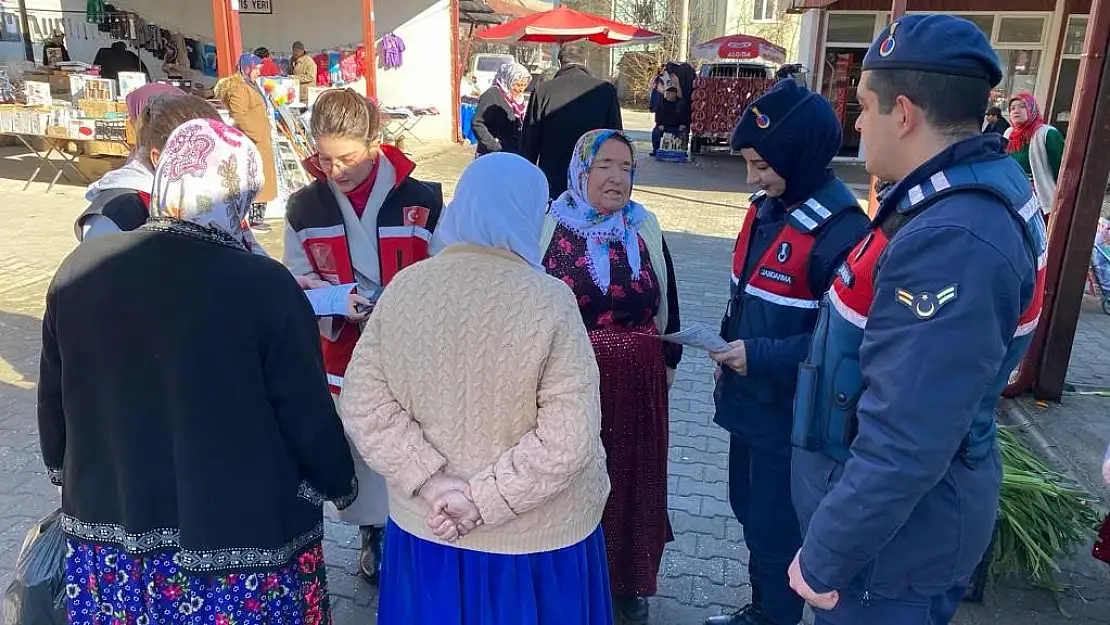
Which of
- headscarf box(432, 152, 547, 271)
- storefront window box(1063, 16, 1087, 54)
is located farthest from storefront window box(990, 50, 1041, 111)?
headscarf box(432, 152, 547, 271)

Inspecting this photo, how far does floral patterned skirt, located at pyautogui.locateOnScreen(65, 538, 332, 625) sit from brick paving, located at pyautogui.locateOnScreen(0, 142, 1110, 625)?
1.07 m

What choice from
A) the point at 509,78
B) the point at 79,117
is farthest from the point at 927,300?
the point at 79,117

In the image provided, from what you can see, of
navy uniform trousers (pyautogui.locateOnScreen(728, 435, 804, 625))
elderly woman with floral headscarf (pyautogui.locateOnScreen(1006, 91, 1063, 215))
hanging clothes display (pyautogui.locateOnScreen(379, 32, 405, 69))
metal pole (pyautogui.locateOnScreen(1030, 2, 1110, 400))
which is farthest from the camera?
hanging clothes display (pyautogui.locateOnScreen(379, 32, 405, 69))

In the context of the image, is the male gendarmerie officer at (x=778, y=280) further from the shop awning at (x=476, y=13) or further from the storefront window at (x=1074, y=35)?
the shop awning at (x=476, y=13)

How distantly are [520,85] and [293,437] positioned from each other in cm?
592

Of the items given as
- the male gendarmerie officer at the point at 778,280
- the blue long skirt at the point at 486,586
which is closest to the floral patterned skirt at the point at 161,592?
the blue long skirt at the point at 486,586

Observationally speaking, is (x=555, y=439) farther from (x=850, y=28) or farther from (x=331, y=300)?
(x=850, y=28)

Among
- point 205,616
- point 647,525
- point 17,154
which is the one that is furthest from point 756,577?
point 17,154

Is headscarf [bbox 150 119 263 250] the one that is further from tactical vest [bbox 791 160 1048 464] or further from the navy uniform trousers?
the navy uniform trousers

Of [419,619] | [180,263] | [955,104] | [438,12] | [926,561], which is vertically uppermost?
[438,12]

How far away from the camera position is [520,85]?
7172mm

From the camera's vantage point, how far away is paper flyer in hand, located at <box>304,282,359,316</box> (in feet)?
8.14

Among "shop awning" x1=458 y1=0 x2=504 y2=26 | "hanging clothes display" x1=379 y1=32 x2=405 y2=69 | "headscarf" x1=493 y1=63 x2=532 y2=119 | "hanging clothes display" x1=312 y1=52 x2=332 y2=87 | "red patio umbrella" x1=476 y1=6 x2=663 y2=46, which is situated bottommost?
"headscarf" x1=493 y1=63 x2=532 y2=119

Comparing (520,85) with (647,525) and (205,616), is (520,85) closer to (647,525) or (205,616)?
(647,525)
